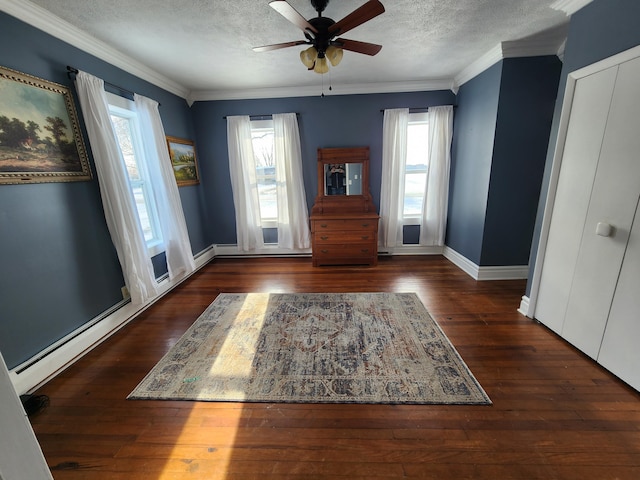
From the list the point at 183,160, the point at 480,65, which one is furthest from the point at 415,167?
the point at 183,160

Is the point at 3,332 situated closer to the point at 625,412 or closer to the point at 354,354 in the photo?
the point at 354,354

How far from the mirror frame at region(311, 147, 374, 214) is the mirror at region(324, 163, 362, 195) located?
46 mm

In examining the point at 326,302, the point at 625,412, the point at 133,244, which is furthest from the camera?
the point at 326,302

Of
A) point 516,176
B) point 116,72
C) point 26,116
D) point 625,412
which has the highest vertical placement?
point 116,72

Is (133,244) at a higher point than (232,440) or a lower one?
higher

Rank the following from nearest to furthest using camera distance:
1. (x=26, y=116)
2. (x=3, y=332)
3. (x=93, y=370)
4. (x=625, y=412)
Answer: (x=625, y=412), (x=3, y=332), (x=26, y=116), (x=93, y=370)

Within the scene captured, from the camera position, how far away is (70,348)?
79.3 inches

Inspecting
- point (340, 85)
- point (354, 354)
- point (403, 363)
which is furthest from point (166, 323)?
point (340, 85)

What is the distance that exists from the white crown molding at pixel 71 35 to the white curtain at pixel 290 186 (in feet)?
5.31

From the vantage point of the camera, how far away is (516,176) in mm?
2922

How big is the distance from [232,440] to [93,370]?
132 cm

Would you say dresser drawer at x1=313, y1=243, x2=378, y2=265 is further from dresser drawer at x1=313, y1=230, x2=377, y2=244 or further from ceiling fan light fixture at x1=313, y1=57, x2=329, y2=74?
ceiling fan light fixture at x1=313, y1=57, x2=329, y2=74

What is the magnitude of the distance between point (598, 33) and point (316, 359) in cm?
299

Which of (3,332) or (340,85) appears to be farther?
(340,85)
